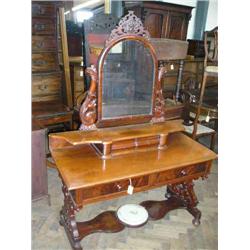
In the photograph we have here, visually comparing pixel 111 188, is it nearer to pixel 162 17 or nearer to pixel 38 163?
pixel 38 163

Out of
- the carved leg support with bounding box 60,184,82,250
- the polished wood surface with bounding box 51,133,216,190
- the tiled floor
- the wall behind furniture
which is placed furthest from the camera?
the wall behind furniture

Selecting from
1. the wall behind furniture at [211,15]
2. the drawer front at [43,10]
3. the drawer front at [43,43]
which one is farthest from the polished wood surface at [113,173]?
the wall behind furniture at [211,15]

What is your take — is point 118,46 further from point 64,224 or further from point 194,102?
point 194,102

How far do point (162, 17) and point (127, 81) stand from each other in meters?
1.99

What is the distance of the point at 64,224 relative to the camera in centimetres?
188

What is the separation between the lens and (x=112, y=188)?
1.46 metres

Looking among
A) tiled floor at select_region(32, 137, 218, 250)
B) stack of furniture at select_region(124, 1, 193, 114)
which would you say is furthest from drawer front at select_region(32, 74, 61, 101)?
stack of furniture at select_region(124, 1, 193, 114)

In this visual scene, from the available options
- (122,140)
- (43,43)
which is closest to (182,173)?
(122,140)

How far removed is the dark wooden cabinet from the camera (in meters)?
3.15

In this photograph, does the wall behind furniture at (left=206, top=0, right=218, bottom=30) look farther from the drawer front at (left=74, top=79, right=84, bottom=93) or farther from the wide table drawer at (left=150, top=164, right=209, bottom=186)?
the wide table drawer at (left=150, top=164, right=209, bottom=186)

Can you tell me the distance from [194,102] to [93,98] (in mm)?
2002

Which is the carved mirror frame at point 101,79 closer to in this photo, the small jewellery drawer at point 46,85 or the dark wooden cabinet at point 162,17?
the small jewellery drawer at point 46,85

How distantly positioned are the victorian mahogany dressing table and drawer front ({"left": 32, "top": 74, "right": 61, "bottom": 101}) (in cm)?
144
